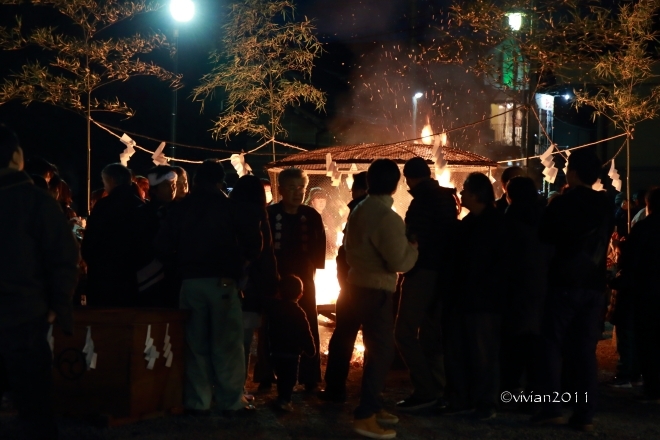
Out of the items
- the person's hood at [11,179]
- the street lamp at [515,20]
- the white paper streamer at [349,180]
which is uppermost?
the street lamp at [515,20]

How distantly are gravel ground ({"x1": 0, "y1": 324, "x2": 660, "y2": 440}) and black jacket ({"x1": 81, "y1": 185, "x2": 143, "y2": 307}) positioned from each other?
3.57 feet

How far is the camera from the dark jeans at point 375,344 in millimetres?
5883

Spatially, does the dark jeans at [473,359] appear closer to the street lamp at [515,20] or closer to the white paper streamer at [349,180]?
the white paper streamer at [349,180]

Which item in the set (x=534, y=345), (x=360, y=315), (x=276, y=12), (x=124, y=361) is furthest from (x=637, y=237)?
(x=276, y=12)

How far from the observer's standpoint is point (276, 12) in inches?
625

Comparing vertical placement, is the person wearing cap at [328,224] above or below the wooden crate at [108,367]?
above

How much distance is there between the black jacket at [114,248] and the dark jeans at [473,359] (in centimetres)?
256

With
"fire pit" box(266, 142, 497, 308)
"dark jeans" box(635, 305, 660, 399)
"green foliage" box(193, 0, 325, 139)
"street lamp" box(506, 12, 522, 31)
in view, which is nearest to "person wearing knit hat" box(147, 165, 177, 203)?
"fire pit" box(266, 142, 497, 308)

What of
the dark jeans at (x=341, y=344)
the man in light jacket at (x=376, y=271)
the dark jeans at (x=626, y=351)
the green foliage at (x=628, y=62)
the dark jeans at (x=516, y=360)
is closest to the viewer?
the man in light jacket at (x=376, y=271)

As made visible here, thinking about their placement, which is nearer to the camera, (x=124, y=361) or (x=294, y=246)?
(x=124, y=361)

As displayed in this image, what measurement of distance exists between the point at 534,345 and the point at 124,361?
123 inches

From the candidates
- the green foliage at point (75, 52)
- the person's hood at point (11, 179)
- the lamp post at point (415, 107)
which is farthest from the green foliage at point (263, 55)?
the person's hood at point (11, 179)

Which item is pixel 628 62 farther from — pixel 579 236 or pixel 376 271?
pixel 376 271

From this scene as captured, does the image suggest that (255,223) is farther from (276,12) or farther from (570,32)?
(276,12)
